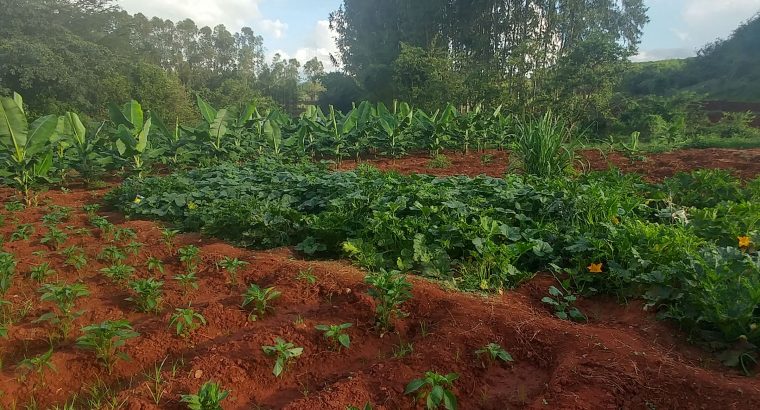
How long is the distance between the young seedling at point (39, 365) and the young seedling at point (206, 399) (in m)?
0.82

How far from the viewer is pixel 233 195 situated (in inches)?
208

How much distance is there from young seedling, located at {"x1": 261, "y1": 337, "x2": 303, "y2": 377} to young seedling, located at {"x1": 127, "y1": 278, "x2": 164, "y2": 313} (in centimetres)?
99

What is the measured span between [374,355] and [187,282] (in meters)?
1.51

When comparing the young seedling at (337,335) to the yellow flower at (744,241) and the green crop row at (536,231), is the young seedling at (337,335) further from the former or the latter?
the yellow flower at (744,241)

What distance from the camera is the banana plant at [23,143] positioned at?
20.2ft

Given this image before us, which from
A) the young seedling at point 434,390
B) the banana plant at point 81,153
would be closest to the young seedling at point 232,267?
the young seedling at point 434,390

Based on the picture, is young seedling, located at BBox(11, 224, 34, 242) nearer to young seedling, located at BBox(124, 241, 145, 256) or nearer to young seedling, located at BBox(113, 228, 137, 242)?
young seedling, located at BBox(113, 228, 137, 242)

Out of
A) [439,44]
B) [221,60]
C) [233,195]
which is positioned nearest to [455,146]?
[233,195]

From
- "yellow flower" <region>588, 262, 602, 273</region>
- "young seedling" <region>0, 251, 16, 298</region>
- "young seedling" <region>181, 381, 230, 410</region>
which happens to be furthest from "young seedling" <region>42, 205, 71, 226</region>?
"yellow flower" <region>588, 262, 602, 273</region>

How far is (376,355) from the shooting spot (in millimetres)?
2383

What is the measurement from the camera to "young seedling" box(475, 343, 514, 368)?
2189mm

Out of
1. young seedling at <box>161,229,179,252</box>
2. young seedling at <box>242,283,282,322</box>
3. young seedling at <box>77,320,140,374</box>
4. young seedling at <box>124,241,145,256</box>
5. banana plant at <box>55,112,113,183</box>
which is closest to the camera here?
young seedling at <box>77,320,140,374</box>

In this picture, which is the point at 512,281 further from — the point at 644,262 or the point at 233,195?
the point at 233,195

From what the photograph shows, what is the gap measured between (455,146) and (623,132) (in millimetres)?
9154
